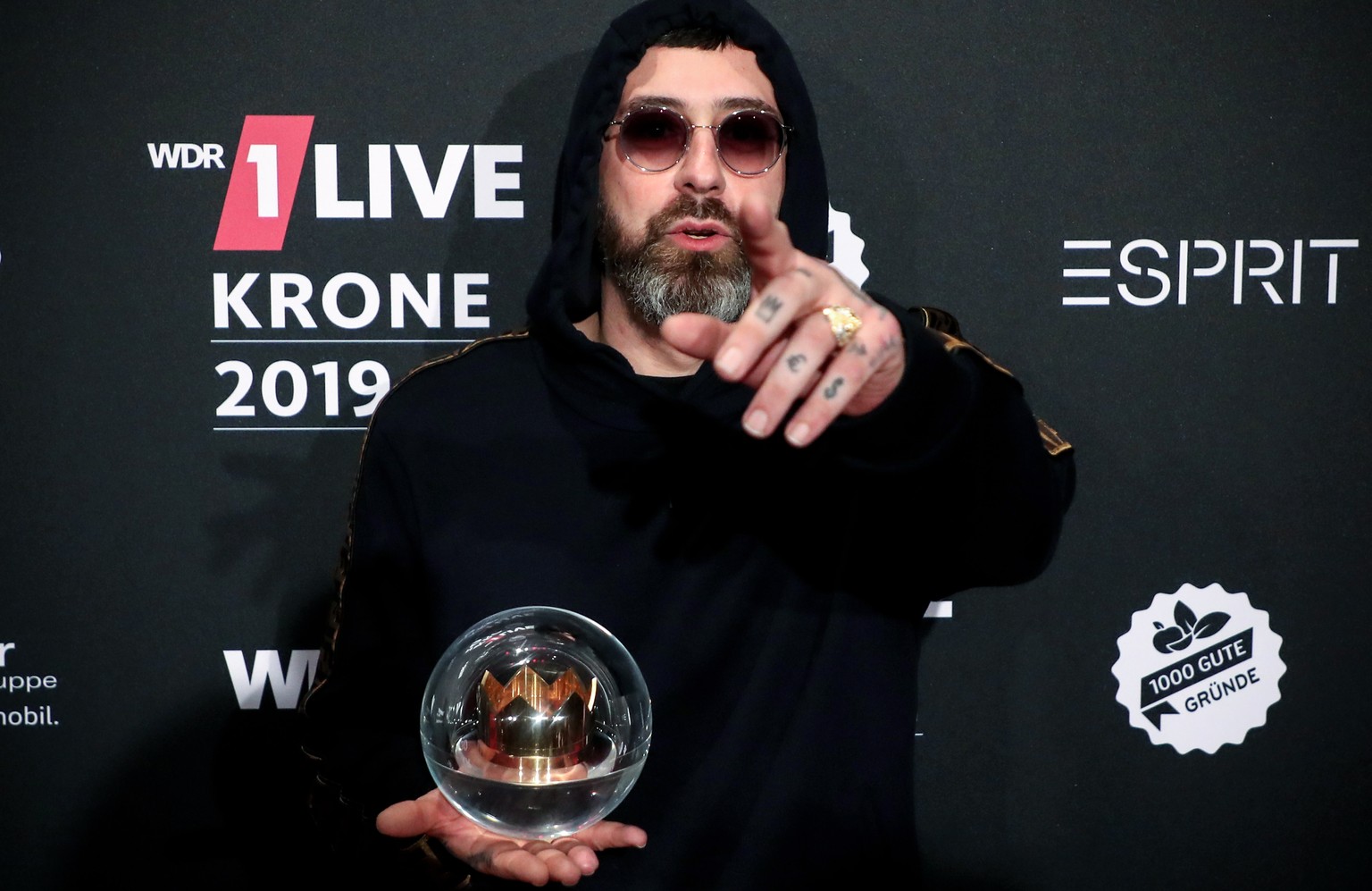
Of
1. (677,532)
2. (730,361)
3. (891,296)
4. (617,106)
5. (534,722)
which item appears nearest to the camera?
(730,361)

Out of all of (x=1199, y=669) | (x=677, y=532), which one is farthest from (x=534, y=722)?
(x=1199, y=669)

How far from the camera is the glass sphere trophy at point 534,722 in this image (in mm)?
1152

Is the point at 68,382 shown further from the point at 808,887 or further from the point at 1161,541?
the point at 1161,541

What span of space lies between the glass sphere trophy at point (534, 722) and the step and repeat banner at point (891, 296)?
1.01 meters

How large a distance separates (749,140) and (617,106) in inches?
8.2

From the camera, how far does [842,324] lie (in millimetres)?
1055

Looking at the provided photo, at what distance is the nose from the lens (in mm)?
1718

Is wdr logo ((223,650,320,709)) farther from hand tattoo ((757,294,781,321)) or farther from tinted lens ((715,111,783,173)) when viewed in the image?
hand tattoo ((757,294,781,321))

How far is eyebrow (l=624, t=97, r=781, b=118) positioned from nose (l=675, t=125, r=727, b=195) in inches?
1.5

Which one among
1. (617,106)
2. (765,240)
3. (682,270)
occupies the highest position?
(617,106)

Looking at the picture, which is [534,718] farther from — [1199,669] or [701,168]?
[1199,669]

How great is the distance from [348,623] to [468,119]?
2.91ft

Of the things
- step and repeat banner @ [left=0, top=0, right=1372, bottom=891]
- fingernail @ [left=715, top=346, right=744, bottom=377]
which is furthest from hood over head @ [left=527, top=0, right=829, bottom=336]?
fingernail @ [left=715, top=346, right=744, bottom=377]

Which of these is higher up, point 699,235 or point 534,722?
point 699,235
